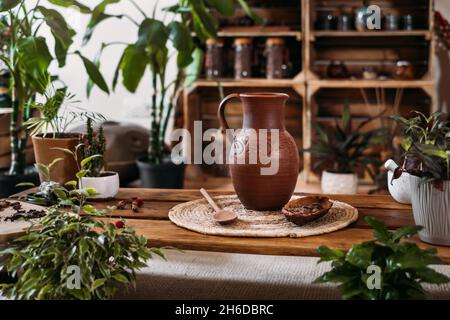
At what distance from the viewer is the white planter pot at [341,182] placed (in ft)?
12.6

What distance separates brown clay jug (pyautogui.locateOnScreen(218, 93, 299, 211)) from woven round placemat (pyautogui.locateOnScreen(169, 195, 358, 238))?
0.05m

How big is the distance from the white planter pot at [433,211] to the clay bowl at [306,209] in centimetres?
26

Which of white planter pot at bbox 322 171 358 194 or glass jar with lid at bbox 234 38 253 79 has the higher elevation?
glass jar with lid at bbox 234 38 253 79

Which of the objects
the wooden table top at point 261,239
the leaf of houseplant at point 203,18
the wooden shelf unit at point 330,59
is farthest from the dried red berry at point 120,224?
the wooden shelf unit at point 330,59

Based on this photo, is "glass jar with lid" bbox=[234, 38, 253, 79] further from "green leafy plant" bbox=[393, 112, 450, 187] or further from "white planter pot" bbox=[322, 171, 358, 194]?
"green leafy plant" bbox=[393, 112, 450, 187]

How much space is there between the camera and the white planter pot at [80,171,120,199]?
1923mm

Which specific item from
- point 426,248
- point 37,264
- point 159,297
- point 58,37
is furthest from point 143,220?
point 58,37

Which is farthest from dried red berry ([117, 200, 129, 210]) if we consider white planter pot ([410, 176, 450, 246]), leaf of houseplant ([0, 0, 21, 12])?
leaf of houseplant ([0, 0, 21, 12])

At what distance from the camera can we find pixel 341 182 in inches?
151

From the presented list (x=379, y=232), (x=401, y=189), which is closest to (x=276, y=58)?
(x=401, y=189)

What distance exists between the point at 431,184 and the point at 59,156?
1.11m

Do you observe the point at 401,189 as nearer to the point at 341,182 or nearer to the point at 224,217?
the point at 224,217

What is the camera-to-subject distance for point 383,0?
4375mm
